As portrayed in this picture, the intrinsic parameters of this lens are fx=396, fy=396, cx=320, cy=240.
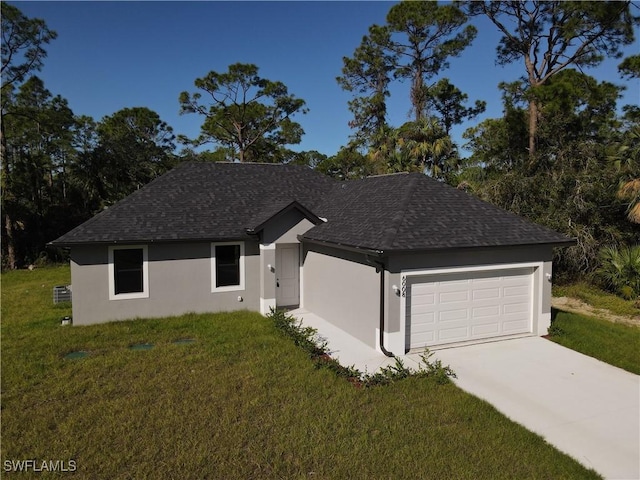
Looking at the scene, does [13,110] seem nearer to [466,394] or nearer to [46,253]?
[46,253]

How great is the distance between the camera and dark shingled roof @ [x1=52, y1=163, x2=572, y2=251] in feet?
34.6

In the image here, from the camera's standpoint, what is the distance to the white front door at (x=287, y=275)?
1440 cm

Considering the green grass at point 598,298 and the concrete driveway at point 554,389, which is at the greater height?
the green grass at point 598,298

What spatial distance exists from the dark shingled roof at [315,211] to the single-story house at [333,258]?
0.18ft

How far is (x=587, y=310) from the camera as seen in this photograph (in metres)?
14.4

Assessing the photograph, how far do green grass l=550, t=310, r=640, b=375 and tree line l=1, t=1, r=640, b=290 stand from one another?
18.6 ft

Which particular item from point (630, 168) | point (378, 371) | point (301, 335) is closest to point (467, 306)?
point (378, 371)

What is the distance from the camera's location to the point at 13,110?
87.5ft

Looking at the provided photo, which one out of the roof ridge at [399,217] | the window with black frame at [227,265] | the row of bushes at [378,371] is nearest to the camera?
the row of bushes at [378,371]

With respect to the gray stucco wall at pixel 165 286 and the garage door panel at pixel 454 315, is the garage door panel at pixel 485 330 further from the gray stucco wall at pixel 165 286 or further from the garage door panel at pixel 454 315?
the gray stucco wall at pixel 165 286

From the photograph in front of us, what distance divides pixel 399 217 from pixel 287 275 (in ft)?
17.8

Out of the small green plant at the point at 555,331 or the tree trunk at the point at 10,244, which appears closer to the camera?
the small green plant at the point at 555,331

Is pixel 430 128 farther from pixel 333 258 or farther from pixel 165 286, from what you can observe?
pixel 165 286

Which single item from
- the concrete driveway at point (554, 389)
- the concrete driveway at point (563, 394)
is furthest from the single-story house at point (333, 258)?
the concrete driveway at point (563, 394)
